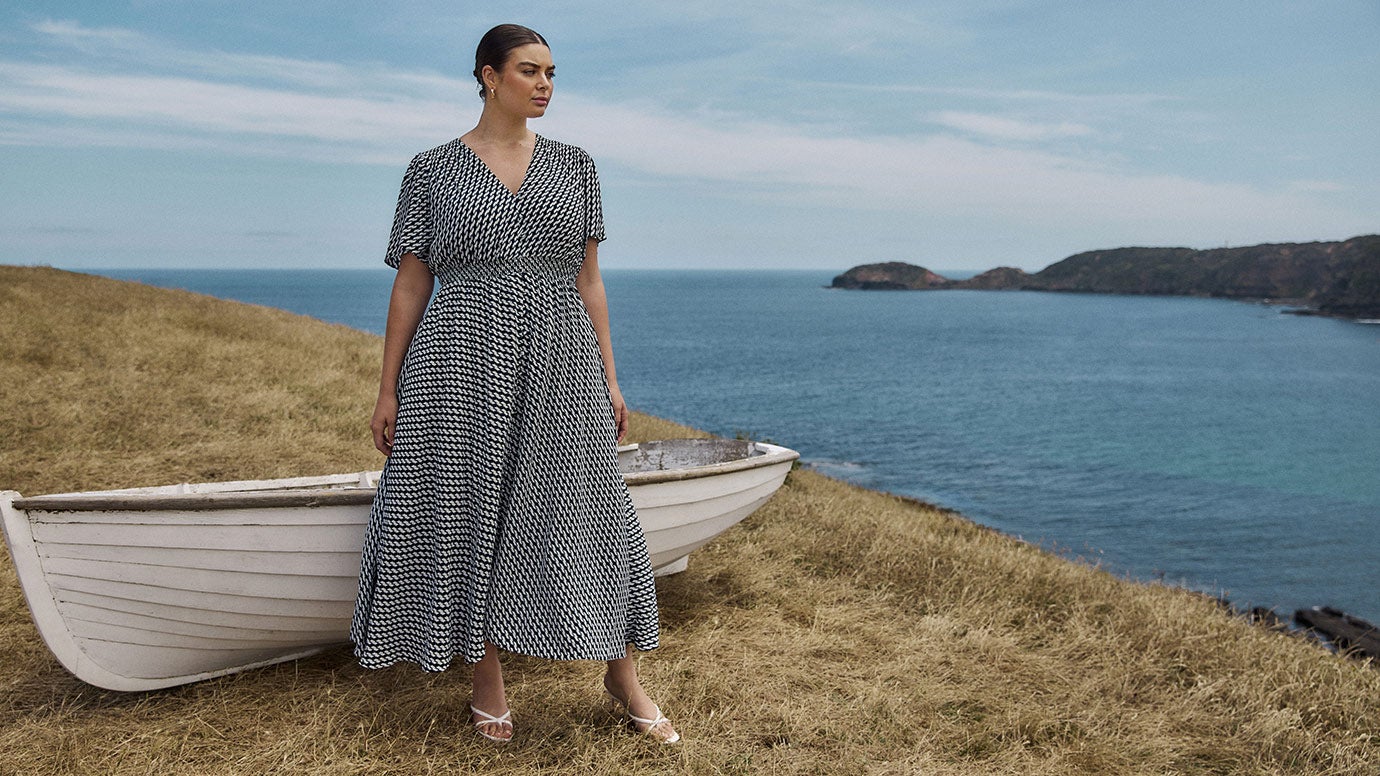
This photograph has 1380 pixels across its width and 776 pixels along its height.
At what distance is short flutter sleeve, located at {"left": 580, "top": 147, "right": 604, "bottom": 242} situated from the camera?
11.3 ft

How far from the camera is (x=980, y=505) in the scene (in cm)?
2452

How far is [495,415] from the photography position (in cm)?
325

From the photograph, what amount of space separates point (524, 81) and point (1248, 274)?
16244 cm

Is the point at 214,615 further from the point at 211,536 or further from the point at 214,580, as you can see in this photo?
the point at 211,536

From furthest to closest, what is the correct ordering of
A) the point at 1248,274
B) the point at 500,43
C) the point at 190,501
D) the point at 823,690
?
the point at 1248,274
the point at 823,690
the point at 190,501
the point at 500,43

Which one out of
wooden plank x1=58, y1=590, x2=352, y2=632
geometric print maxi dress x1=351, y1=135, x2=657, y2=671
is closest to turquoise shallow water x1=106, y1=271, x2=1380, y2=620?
geometric print maxi dress x1=351, y1=135, x2=657, y2=671

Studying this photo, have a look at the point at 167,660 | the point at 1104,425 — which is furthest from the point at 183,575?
the point at 1104,425

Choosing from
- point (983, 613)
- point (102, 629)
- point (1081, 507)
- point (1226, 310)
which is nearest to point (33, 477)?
point (102, 629)

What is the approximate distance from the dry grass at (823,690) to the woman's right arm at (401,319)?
4.26 ft

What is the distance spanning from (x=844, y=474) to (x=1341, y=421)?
1365 inches

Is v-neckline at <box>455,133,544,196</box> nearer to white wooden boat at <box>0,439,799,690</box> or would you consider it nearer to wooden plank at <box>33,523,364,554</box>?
white wooden boat at <box>0,439,799,690</box>

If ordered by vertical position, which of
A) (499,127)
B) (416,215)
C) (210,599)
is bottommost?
(210,599)

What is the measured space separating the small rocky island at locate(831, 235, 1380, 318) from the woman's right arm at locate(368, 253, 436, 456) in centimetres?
12332

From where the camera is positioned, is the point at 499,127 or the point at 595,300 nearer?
the point at 499,127
